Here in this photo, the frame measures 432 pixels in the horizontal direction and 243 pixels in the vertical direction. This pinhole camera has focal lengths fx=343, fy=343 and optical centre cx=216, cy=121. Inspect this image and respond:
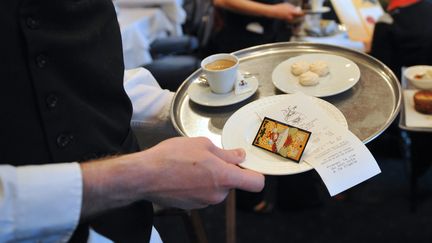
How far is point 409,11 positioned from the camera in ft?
3.87

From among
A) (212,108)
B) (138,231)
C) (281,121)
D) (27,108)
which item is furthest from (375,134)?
(27,108)

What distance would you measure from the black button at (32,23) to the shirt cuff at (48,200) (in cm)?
21

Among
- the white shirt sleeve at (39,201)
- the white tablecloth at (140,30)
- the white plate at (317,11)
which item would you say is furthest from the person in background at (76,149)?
the white tablecloth at (140,30)

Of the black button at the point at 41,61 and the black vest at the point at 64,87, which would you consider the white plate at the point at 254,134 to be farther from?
the black button at the point at 41,61

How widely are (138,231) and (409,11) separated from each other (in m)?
1.13

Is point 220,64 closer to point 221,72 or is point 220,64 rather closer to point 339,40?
point 221,72

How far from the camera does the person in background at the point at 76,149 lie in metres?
0.42

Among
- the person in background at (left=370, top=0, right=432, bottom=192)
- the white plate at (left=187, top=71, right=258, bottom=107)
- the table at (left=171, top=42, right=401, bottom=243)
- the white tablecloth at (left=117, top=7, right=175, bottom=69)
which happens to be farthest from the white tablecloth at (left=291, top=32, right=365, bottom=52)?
the white tablecloth at (left=117, top=7, right=175, bottom=69)

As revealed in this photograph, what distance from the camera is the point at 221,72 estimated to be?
2.49ft

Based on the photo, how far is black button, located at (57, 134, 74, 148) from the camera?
54cm

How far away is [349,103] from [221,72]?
11.3 inches

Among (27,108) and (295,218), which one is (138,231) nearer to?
(27,108)

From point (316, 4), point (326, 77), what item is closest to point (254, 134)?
point (326, 77)

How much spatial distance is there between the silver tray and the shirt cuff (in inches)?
12.4
